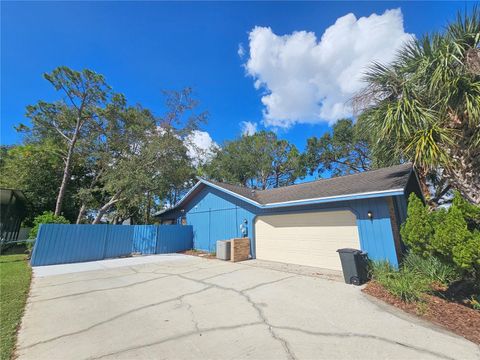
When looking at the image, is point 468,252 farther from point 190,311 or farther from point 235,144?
point 235,144

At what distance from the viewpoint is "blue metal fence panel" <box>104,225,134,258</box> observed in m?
12.3

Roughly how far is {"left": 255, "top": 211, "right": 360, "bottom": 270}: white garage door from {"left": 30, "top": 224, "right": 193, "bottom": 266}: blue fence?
6.14 meters

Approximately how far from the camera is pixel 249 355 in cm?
305

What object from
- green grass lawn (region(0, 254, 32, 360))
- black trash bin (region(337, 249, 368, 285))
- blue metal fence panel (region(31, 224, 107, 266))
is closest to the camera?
green grass lawn (region(0, 254, 32, 360))

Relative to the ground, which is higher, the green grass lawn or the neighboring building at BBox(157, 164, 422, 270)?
the neighboring building at BBox(157, 164, 422, 270)

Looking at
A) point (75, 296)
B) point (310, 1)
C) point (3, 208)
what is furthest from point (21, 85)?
point (310, 1)

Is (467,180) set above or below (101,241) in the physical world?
above

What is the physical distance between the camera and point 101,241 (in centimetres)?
1198

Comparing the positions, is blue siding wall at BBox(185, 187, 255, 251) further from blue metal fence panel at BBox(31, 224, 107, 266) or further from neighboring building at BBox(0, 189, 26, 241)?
neighboring building at BBox(0, 189, 26, 241)

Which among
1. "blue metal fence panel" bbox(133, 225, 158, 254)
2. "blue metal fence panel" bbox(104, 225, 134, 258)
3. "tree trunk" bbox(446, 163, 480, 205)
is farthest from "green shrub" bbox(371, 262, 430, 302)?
"blue metal fence panel" bbox(104, 225, 134, 258)

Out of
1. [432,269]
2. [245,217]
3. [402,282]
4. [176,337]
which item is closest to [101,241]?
[245,217]

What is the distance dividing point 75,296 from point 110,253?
733 cm

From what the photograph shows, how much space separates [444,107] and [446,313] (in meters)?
4.81

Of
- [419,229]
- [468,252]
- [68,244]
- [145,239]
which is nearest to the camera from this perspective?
[468,252]
